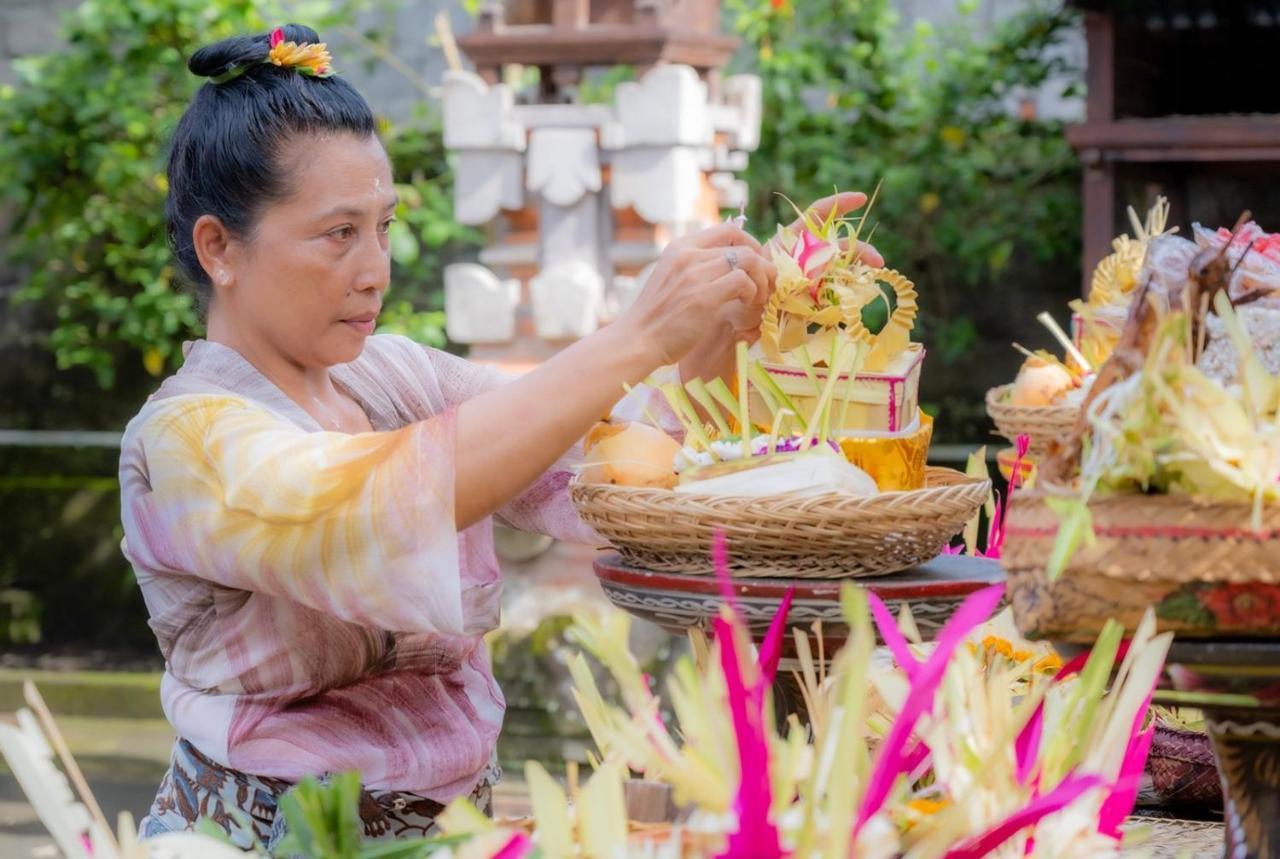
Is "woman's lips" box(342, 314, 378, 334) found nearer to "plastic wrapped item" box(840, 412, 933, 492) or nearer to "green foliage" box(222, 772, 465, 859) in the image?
"plastic wrapped item" box(840, 412, 933, 492)

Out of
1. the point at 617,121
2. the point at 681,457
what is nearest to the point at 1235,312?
the point at 681,457

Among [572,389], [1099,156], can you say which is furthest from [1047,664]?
[1099,156]

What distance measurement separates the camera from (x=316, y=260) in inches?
67.1

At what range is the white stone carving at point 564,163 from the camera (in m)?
5.14

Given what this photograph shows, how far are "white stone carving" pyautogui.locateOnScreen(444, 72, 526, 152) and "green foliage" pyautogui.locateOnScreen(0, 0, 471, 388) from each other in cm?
112

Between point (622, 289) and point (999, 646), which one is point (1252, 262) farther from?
point (622, 289)

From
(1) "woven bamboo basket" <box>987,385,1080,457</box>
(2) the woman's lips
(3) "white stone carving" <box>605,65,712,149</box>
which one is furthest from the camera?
(3) "white stone carving" <box>605,65,712,149</box>

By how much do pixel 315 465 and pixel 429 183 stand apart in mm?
5098

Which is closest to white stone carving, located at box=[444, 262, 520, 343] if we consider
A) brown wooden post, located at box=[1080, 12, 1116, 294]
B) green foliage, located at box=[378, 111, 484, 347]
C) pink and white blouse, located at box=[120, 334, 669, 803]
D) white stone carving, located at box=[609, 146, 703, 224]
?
white stone carving, located at box=[609, 146, 703, 224]

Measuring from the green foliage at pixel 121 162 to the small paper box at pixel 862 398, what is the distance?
15.2 feet

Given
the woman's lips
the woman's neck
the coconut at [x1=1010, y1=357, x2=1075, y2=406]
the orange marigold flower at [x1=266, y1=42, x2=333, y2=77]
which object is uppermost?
the orange marigold flower at [x1=266, y1=42, x2=333, y2=77]

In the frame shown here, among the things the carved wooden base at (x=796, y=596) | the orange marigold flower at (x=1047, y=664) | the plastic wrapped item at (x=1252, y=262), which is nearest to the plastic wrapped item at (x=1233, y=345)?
the plastic wrapped item at (x=1252, y=262)

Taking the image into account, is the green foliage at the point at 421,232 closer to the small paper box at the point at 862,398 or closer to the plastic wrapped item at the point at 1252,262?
the small paper box at the point at 862,398

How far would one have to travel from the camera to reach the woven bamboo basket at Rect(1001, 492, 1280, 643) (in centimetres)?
110
